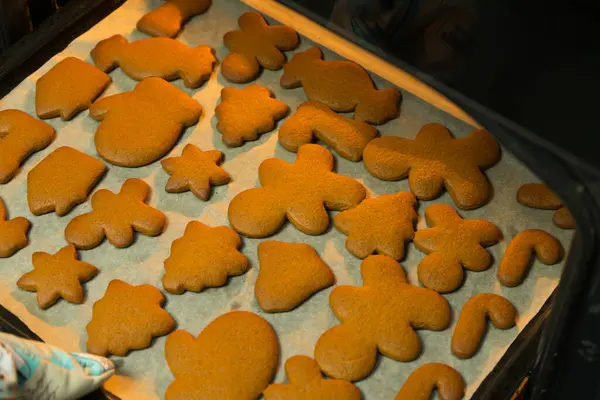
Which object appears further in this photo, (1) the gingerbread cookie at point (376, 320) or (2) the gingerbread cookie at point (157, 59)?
(2) the gingerbread cookie at point (157, 59)

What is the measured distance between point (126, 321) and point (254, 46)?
61 centimetres

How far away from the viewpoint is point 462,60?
0.84 m

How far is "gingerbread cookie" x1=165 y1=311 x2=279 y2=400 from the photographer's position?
3.61 feet

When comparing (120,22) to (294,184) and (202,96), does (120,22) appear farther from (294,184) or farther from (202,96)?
(294,184)

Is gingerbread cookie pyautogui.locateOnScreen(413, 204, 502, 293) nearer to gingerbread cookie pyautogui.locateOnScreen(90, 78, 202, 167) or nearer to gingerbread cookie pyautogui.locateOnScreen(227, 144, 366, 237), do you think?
gingerbread cookie pyautogui.locateOnScreen(227, 144, 366, 237)

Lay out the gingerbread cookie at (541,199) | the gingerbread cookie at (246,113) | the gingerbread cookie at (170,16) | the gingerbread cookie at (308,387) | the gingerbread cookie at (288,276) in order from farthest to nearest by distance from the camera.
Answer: the gingerbread cookie at (170,16), the gingerbread cookie at (246,113), the gingerbread cookie at (541,199), the gingerbread cookie at (288,276), the gingerbread cookie at (308,387)

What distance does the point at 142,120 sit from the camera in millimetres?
1426

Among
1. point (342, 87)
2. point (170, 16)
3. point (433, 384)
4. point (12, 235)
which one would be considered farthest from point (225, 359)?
point (170, 16)

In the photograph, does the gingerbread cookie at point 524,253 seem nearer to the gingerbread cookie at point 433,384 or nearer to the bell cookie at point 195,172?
the gingerbread cookie at point 433,384

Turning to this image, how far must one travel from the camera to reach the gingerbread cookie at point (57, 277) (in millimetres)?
1211

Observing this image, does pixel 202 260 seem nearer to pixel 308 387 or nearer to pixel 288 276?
pixel 288 276

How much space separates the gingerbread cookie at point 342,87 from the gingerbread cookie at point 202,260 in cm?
33

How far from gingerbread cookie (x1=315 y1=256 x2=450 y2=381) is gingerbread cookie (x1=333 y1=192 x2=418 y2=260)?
3 cm

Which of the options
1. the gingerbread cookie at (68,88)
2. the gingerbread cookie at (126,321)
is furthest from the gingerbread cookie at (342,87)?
the gingerbread cookie at (126,321)
